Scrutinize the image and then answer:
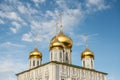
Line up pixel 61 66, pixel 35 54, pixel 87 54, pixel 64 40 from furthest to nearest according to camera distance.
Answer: pixel 35 54, pixel 87 54, pixel 64 40, pixel 61 66

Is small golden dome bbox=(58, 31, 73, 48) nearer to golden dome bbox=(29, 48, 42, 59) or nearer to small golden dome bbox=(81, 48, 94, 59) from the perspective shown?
small golden dome bbox=(81, 48, 94, 59)

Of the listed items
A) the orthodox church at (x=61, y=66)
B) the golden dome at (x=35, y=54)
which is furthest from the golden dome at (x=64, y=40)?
the golden dome at (x=35, y=54)

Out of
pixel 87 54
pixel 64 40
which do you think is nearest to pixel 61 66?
pixel 64 40

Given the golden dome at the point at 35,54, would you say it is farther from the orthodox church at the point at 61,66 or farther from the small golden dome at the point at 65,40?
the small golden dome at the point at 65,40

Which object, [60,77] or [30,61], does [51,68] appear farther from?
[30,61]

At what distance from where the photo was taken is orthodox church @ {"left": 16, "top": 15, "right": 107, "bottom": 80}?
36438mm

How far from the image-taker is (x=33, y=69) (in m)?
39.2

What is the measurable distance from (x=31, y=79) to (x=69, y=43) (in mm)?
8331

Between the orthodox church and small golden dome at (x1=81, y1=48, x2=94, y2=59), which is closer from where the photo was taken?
the orthodox church

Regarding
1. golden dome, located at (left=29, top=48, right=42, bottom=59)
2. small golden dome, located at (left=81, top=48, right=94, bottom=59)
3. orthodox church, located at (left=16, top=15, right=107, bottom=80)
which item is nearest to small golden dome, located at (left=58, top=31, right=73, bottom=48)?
orthodox church, located at (left=16, top=15, right=107, bottom=80)

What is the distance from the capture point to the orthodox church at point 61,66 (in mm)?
36438

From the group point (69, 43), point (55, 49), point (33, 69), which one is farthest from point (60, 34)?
point (33, 69)

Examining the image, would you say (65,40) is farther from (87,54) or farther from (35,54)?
(35,54)

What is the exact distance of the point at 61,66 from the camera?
121 feet
